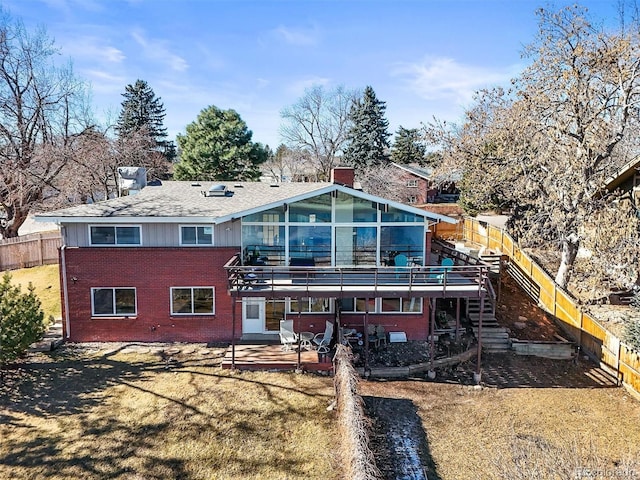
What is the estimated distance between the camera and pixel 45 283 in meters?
21.9

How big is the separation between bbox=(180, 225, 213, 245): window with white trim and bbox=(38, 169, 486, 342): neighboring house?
0.04 metres

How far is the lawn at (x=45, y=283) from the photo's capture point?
18.8 meters

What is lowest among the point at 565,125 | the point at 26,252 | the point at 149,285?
the point at 149,285

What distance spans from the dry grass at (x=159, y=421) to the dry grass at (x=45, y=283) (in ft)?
16.7

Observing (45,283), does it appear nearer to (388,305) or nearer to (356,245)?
(356,245)

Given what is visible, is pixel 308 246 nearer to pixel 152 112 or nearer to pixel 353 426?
pixel 353 426

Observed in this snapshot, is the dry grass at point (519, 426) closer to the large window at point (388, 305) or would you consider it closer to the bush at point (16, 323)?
the large window at point (388, 305)

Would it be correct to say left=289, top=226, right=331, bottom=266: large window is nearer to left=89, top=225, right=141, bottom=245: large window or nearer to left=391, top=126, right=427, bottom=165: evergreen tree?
left=89, top=225, right=141, bottom=245: large window

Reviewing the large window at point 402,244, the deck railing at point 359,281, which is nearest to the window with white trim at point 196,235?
the deck railing at point 359,281

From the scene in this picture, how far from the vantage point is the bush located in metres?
12.8

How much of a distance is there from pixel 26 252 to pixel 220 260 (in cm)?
1692

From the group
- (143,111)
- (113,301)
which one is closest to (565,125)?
(113,301)

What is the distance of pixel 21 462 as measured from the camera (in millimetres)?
9055

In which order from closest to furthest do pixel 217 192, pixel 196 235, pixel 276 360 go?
pixel 276 360 → pixel 196 235 → pixel 217 192
